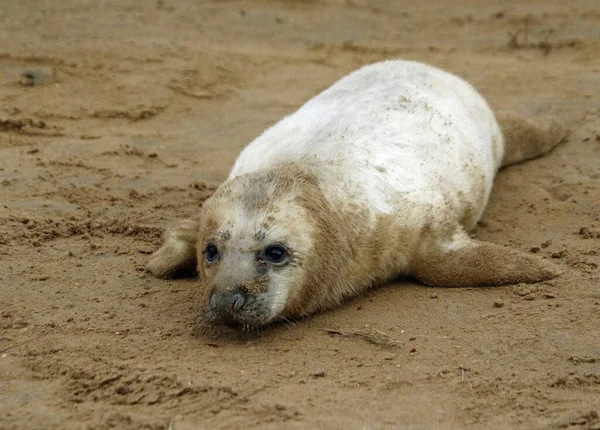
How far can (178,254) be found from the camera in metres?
5.42

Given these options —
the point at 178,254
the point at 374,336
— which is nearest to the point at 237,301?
the point at 374,336

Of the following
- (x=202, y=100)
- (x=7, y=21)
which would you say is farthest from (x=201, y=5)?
(x=202, y=100)

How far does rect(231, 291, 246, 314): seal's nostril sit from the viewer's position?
14.5 ft

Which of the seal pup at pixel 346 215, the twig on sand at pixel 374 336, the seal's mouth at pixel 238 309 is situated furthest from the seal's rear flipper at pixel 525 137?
the seal's mouth at pixel 238 309

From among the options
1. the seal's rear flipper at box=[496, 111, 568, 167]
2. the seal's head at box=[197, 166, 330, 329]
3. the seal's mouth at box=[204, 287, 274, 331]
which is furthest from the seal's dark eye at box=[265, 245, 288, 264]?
the seal's rear flipper at box=[496, 111, 568, 167]

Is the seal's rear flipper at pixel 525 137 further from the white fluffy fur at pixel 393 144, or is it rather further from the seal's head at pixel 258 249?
the seal's head at pixel 258 249

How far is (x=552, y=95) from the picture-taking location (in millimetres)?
8758

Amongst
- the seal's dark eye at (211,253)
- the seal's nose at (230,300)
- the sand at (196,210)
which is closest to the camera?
the sand at (196,210)

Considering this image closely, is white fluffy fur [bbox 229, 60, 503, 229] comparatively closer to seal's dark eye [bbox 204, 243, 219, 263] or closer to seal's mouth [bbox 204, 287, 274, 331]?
seal's dark eye [bbox 204, 243, 219, 263]

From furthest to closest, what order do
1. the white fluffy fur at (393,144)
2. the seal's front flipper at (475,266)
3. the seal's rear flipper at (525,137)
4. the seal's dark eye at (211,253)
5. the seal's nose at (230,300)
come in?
1. the seal's rear flipper at (525,137)
2. the white fluffy fur at (393,144)
3. the seal's front flipper at (475,266)
4. the seal's dark eye at (211,253)
5. the seal's nose at (230,300)

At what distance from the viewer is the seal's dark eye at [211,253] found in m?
4.73

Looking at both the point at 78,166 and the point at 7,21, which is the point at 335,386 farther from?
the point at 7,21

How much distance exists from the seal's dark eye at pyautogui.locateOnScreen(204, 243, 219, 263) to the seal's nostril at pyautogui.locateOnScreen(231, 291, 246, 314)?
1.16ft

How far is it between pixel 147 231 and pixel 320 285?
1.78 meters
